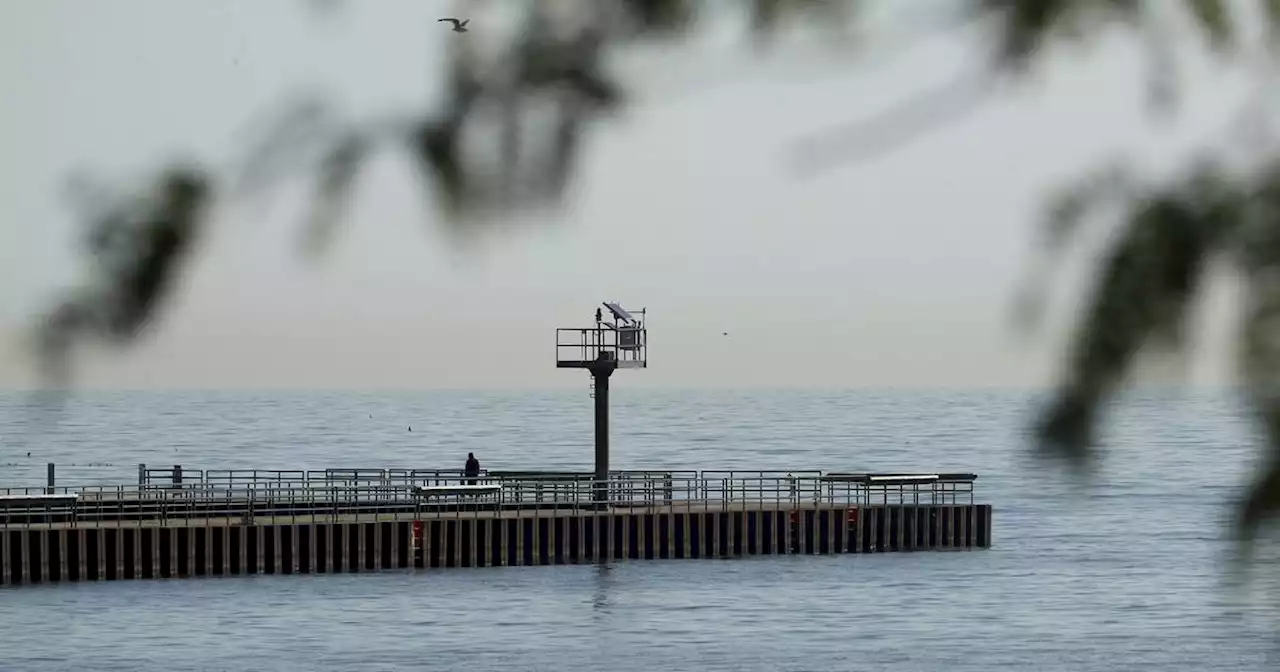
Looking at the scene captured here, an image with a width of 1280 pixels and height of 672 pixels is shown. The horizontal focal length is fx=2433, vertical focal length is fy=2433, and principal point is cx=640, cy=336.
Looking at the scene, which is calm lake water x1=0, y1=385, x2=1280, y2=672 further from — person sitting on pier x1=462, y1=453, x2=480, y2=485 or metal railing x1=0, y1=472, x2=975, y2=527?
person sitting on pier x1=462, y1=453, x2=480, y2=485

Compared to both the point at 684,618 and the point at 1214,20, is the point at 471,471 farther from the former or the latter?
the point at 1214,20

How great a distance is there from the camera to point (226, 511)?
44.9 meters

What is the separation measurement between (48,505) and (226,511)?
3.61 m

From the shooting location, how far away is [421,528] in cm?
4516

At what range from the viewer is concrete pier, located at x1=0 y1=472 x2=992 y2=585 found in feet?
138

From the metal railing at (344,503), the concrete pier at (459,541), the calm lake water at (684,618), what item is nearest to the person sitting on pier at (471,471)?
the metal railing at (344,503)

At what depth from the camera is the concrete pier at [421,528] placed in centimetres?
4219

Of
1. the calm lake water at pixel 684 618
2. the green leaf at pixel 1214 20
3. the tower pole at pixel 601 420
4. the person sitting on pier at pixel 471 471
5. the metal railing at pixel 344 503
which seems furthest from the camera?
the person sitting on pier at pixel 471 471

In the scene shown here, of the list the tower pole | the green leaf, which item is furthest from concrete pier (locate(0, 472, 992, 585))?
the green leaf

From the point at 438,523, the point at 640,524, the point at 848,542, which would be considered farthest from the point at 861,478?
the point at 438,523

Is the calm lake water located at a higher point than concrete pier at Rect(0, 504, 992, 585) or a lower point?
lower

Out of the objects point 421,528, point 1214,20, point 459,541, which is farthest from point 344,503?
point 1214,20

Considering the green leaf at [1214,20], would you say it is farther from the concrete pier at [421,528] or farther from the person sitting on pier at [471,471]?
the person sitting on pier at [471,471]

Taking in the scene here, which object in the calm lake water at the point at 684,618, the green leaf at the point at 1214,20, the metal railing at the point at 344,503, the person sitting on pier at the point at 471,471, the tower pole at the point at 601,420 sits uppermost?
the green leaf at the point at 1214,20
